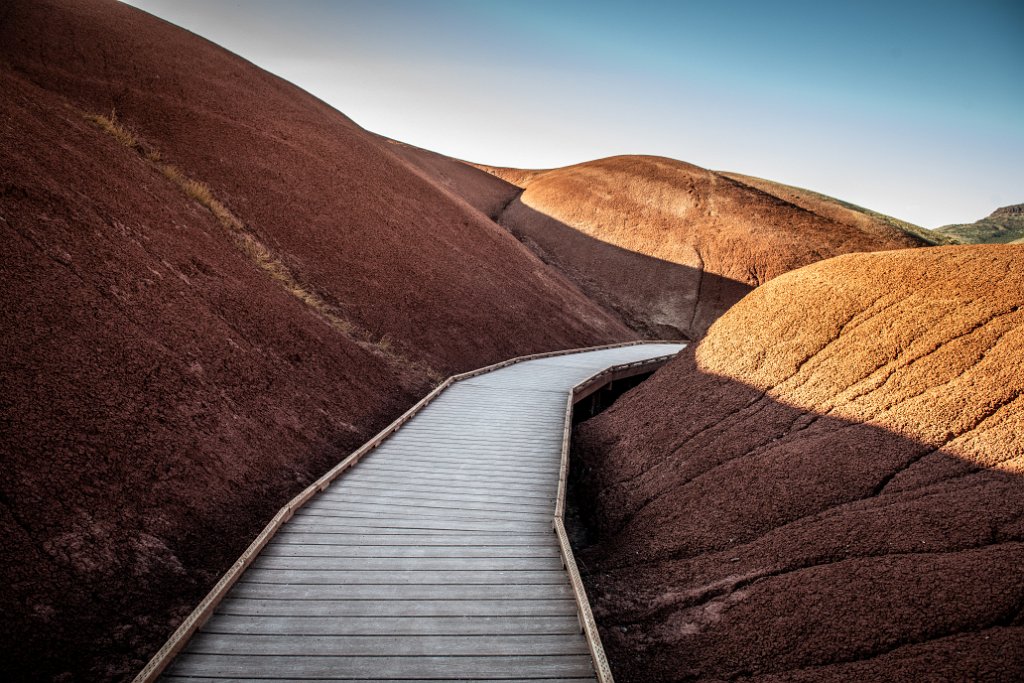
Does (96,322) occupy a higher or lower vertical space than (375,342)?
higher

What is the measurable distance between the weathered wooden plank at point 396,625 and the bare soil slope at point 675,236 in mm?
40043

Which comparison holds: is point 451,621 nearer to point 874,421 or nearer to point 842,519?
point 842,519

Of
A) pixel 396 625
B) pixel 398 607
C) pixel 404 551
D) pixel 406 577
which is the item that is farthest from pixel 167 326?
pixel 396 625

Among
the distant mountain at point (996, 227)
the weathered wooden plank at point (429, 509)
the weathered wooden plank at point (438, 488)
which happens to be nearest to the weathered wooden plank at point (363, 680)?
the weathered wooden plank at point (429, 509)

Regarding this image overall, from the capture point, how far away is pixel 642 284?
4800cm

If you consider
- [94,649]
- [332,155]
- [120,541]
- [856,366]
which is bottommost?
[94,649]

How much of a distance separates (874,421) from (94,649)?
10.4 m

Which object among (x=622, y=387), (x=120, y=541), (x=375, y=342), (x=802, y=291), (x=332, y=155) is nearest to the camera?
(x=120, y=541)

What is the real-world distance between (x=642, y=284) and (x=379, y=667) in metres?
45.4

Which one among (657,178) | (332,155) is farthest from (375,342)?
(657,178)

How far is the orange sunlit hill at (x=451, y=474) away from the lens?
551cm

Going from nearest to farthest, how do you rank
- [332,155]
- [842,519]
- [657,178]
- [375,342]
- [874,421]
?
[842,519] < [874,421] < [375,342] < [332,155] < [657,178]

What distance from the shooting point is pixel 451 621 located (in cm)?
562

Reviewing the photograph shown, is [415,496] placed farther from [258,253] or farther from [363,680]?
[258,253]
